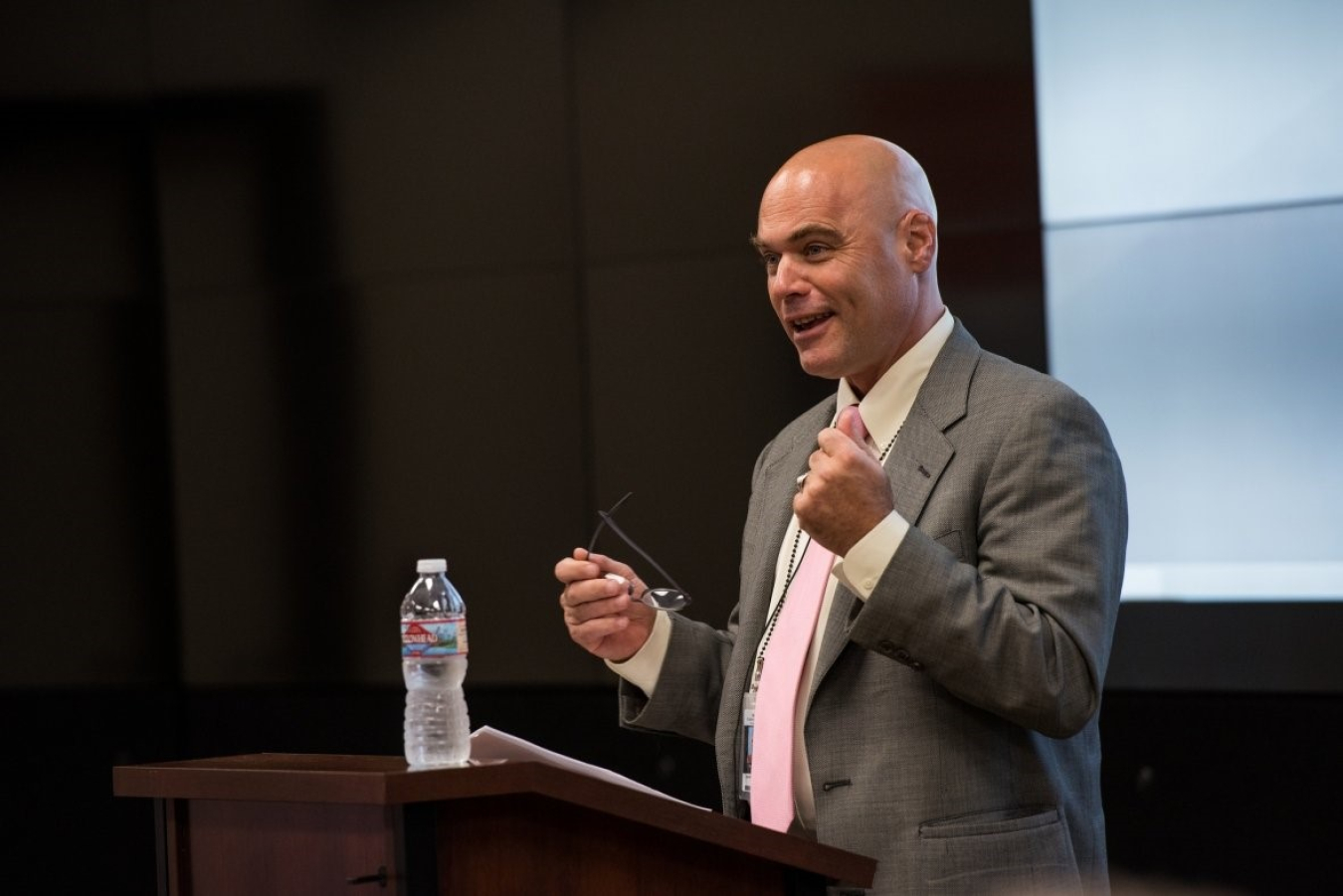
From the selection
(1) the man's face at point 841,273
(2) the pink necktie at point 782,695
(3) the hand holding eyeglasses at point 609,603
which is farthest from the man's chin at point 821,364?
(3) the hand holding eyeglasses at point 609,603

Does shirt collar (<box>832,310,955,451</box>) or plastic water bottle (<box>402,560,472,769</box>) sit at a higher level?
shirt collar (<box>832,310,955,451</box>)

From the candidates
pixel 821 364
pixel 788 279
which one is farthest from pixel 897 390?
pixel 788 279

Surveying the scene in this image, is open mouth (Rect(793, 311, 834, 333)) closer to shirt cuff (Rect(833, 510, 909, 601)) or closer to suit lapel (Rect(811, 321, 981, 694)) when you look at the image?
suit lapel (Rect(811, 321, 981, 694))

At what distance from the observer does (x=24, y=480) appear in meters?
5.05

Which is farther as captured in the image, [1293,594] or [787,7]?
[787,7]

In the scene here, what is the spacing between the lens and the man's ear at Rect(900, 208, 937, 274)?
8.21ft

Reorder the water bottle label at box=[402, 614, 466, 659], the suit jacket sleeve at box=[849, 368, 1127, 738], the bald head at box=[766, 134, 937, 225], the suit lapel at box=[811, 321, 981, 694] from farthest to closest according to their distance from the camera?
the bald head at box=[766, 134, 937, 225] → the suit lapel at box=[811, 321, 981, 694] → the suit jacket sleeve at box=[849, 368, 1127, 738] → the water bottle label at box=[402, 614, 466, 659]

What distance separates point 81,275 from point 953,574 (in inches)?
153

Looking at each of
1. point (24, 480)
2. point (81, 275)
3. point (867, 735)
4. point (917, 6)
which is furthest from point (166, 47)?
point (867, 735)

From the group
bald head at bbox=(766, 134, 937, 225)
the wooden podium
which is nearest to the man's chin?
bald head at bbox=(766, 134, 937, 225)

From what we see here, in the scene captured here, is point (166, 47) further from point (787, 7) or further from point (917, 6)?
point (917, 6)

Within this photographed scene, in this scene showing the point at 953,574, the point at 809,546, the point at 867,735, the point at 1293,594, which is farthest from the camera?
the point at 1293,594

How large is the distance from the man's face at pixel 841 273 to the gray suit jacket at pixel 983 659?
175 millimetres

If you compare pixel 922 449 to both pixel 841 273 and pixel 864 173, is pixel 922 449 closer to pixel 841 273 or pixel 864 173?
pixel 841 273
